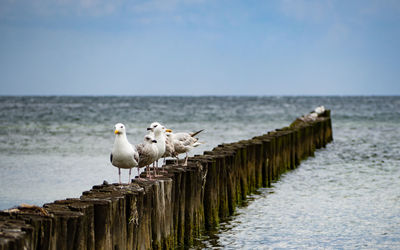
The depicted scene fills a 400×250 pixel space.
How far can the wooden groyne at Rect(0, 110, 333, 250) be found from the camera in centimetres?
496

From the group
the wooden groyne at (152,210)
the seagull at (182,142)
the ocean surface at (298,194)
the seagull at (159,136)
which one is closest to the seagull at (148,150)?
the wooden groyne at (152,210)

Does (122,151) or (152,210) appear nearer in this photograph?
(122,151)

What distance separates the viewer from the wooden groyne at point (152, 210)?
16.3ft

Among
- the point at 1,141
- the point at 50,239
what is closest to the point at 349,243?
the point at 50,239

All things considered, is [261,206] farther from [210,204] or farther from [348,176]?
[348,176]

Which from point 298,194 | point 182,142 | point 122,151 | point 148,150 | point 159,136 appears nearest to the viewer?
point 122,151

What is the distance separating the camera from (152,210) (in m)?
7.03

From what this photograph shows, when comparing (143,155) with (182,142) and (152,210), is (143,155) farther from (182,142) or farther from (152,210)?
(182,142)

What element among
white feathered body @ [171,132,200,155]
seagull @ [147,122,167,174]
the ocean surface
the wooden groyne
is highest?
seagull @ [147,122,167,174]

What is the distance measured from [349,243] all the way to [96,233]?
4.32 metres

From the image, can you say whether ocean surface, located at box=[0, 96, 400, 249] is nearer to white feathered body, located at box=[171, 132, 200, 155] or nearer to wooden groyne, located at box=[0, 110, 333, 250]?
wooden groyne, located at box=[0, 110, 333, 250]

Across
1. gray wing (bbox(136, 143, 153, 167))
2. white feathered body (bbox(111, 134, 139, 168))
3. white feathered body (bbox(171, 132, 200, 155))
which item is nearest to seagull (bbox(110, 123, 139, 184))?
white feathered body (bbox(111, 134, 139, 168))

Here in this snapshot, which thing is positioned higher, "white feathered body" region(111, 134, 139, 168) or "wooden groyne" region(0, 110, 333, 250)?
"white feathered body" region(111, 134, 139, 168)

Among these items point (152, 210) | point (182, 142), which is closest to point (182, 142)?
point (182, 142)
